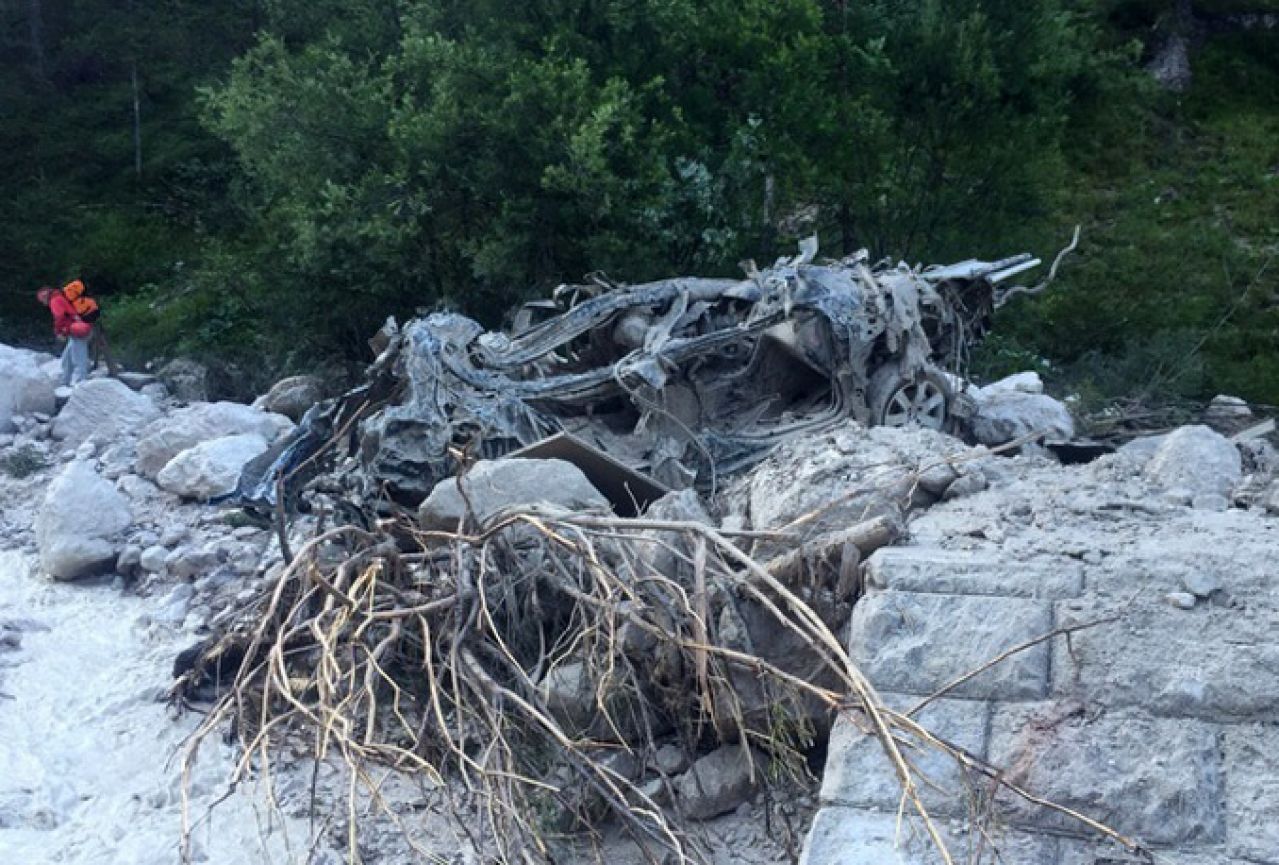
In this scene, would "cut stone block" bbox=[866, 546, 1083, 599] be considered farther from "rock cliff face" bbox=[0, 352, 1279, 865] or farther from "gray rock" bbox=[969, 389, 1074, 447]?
"gray rock" bbox=[969, 389, 1074, 447]

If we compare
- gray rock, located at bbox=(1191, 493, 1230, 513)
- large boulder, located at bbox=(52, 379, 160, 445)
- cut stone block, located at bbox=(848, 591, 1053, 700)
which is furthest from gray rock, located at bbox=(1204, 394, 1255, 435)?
large boulder, located at bbox=(52, 379, 160, 445)

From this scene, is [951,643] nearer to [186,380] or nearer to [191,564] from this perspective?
[191,564]

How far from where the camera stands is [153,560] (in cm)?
791

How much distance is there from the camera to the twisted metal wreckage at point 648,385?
7406mm

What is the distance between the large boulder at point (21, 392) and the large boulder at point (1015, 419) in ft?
22.5

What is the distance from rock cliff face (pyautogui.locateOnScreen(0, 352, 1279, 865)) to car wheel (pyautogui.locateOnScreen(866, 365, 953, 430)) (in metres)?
1.15

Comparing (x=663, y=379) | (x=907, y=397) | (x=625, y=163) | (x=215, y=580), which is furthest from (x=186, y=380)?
(x=907, y=397)

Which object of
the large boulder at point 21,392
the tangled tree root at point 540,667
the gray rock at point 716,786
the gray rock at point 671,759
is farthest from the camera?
the large boulder at point 21,392

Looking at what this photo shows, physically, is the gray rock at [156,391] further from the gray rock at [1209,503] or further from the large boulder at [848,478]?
the gray rock at [1209,503]

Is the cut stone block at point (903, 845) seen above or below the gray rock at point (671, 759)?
A: above

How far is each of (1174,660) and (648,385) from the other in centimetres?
351

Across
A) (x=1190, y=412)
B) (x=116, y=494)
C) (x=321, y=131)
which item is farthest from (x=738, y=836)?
(x=321, y=131)

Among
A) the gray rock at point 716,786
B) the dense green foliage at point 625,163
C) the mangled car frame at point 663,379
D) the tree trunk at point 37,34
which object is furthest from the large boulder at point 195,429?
the tree trunk at point 37,34

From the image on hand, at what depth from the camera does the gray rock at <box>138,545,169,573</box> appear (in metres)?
7.89
